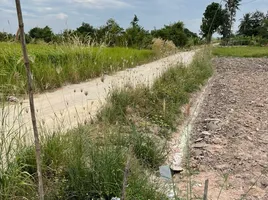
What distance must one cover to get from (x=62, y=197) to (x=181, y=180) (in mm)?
1052

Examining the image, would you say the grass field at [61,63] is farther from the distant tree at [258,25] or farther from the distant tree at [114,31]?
the distant tree at [258,25]

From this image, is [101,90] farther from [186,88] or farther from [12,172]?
[12,172]

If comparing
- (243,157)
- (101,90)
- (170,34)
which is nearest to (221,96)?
(101,90)

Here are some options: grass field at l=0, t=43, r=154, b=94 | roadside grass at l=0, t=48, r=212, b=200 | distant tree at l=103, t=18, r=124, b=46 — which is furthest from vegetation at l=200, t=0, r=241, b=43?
distant tree at l=103, t=18, r=124, b=46

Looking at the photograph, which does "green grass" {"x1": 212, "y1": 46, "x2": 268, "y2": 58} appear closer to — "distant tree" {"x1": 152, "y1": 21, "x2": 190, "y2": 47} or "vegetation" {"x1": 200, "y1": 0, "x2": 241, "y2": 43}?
"distant tree" {"x1": 152, "y1": 21, "x2": 190, "y2": 47}

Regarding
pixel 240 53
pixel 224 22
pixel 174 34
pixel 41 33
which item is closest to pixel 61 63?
pixel 224 22

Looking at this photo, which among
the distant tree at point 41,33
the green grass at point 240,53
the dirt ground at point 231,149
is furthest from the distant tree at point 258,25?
the dirt ground at point 231,149

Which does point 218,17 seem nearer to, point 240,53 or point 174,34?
point 240,53

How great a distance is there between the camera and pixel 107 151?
93.7 inches

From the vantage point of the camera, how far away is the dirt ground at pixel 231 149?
2826 millimetres

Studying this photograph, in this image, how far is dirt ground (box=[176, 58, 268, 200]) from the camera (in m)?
2.83

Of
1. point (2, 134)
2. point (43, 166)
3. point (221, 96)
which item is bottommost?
point (221, 96)

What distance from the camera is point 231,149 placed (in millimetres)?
3809

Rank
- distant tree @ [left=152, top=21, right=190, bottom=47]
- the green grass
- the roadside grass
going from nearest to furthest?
the roadside grass < the green grass < distant tree @ [left=152, top=21, right=190, bottom=47]
